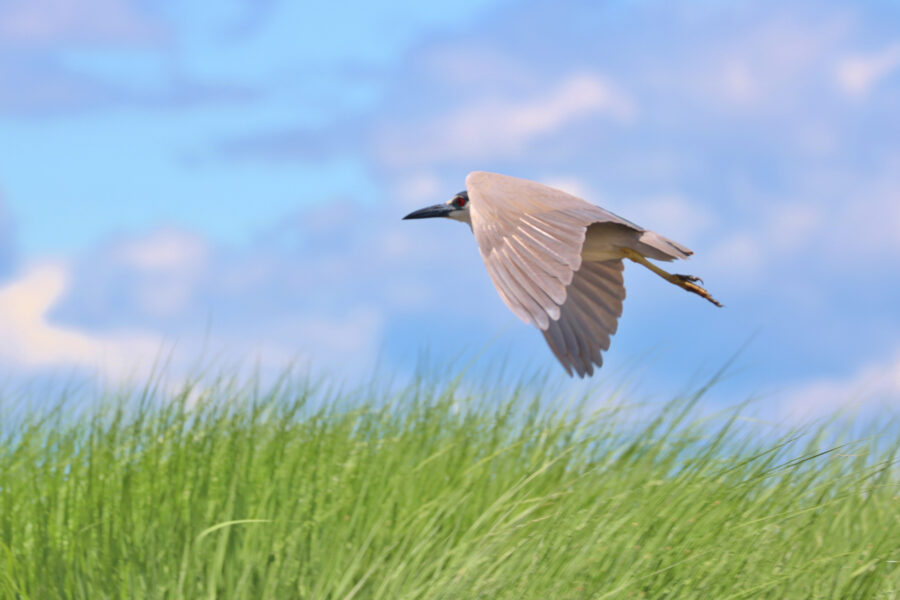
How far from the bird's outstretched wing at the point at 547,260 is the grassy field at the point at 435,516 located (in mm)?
532

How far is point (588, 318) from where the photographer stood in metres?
4.53

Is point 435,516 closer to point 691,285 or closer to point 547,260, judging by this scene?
point 547,260

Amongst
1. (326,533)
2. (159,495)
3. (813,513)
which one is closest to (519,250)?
(326,533)

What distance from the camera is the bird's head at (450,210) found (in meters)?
5.55

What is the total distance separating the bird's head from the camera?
5551 mm

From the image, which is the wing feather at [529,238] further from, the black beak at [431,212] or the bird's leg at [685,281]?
the black beak at [431,212]

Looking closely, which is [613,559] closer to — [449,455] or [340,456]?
[449,455]

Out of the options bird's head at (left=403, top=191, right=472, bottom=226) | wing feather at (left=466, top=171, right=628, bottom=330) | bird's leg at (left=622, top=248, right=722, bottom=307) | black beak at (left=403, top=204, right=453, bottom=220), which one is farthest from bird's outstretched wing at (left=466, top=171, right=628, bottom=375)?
black beak at (left=403, top=204, right=453, bottom=220)

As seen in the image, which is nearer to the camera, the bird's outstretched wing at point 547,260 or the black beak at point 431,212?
the bird's outstretched wing at point 547,260

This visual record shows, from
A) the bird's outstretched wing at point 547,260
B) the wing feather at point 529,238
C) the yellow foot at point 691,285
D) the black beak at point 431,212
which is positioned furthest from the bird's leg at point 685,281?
the black beak at point 431,212

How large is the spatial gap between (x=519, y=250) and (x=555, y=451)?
1.91 m

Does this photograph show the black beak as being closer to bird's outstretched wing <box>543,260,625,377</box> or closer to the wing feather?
bird's outstretched wing <box>543,260,625,377</box>

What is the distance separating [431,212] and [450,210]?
12 centimetres

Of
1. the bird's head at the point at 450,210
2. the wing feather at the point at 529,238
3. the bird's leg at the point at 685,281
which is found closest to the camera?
the wing feather at the point at 529,238
